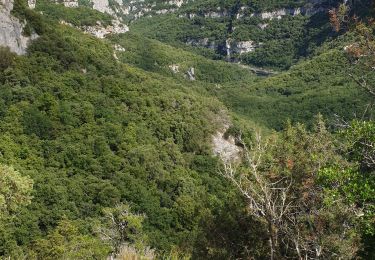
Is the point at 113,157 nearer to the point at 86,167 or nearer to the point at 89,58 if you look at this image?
the point at 86,167

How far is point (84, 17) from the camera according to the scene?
6836 inches

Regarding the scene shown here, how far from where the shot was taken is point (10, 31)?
60312 mm

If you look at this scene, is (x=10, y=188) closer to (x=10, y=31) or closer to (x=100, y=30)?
(x=10, y=31)

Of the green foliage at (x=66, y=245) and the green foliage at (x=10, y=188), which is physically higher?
the green foliage at (x=10, y=188)

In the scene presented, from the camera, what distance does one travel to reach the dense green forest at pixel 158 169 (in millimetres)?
13406

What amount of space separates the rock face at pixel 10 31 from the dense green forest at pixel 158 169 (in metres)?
1.41

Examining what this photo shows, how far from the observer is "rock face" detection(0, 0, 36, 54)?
5881cm

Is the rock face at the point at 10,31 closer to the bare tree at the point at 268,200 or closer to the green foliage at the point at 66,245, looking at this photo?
the green foliage at the point at 66,245

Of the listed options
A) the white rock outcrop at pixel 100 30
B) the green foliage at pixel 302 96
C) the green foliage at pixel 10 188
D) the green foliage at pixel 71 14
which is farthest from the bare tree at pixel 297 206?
the white rock outcrop at pixel 100 30

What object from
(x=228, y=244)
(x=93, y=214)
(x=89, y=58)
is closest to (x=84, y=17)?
(x=89, y=58)

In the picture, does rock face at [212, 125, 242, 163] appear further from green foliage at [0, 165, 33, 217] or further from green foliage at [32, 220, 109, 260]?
green foliage at [0, 165, 33, 217]

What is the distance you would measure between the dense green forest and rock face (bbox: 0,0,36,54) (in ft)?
4.62

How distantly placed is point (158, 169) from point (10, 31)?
26904mm

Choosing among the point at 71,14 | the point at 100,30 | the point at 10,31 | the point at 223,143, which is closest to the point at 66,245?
the point at 10,31
